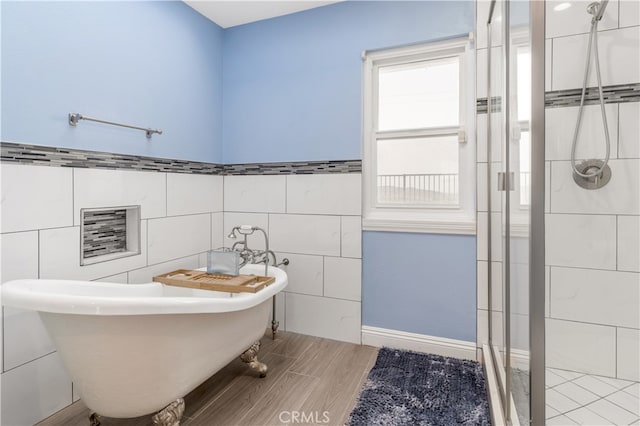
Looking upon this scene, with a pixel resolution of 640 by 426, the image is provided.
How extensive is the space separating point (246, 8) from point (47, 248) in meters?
2.08

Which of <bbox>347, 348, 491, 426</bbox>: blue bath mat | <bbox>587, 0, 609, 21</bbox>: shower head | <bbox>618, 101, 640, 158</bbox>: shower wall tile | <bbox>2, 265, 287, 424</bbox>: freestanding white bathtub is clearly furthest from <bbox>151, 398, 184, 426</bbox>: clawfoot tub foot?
<bbox>587, 0, 609, 21</bbox>: shower head

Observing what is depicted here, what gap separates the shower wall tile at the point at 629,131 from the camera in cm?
179

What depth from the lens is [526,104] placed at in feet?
3.68

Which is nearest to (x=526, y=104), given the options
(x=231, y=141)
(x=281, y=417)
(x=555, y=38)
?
(x=555, y=38)

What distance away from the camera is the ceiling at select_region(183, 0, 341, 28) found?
2.53 metres

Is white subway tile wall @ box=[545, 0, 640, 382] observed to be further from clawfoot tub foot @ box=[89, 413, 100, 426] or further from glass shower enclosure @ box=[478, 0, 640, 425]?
clawfoot tub foot @ box=[89, 413, 100, 426]

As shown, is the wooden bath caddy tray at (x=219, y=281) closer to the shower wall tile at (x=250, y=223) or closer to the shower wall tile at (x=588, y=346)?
the shower wall tile at (x=250, y=223)

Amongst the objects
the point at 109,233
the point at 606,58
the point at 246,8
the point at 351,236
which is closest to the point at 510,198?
the point at 606,58

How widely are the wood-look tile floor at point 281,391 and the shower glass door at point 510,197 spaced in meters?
0.80

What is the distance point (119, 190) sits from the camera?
6.68 feet

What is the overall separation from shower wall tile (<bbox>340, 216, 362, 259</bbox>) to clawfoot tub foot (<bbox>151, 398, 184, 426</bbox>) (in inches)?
55.4

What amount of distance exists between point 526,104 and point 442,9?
4.99ft

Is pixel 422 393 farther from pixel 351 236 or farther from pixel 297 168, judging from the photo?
pixel 297 168

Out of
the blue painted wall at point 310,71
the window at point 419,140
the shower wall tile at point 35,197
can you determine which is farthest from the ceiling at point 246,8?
the shower wall tile at point 35,197
